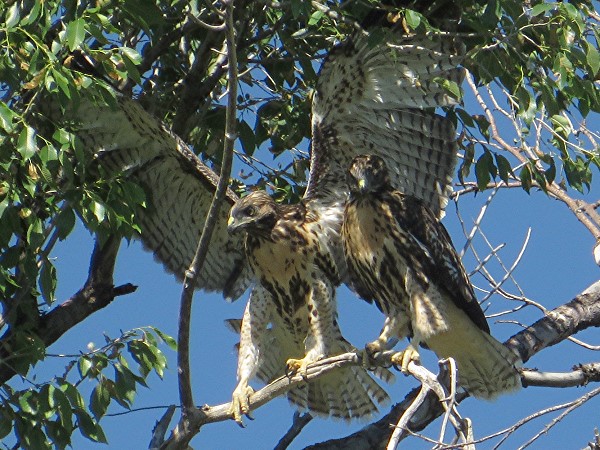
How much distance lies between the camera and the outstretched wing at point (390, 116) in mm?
6762

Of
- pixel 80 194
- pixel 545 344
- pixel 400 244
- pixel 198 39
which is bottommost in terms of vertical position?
pixel 545 344

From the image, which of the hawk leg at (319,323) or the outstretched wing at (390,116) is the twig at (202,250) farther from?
the outstretched wing at (390,116)

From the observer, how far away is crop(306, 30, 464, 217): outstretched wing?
6.76 meters

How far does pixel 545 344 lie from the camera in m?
6.45

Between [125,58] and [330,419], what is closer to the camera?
[125,58]

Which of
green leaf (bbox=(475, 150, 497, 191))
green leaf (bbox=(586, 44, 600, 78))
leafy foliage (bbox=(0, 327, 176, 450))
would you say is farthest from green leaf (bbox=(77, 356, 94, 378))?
green leaf (bbox=(586, 44, 600, 78))

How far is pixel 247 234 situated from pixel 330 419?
1176mm

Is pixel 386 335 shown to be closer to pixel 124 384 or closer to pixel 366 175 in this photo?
pixel 366 175

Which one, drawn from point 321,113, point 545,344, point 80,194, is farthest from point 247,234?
point 545,344

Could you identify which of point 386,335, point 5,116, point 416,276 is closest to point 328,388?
point 386,335

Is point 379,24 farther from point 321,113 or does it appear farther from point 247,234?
point 247,234

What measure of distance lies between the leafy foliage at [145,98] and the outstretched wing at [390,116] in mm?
173

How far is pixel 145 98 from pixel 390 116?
158 centimetres

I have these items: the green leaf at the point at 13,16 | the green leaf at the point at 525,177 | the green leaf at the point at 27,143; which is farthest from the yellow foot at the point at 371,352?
the green leaf at the point at 13,16
